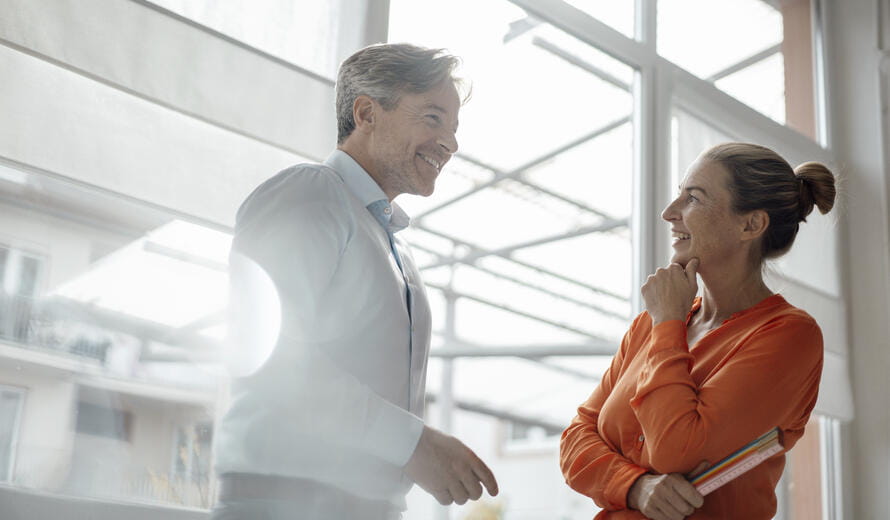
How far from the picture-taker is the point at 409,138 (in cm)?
169

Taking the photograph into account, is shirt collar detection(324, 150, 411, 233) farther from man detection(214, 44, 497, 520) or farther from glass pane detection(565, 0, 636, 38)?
glass pane detection(565, 0, 636, 38)

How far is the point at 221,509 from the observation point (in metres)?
1.38

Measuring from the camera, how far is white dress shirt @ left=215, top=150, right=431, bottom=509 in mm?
1361

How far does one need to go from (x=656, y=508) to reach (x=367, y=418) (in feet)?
1.93

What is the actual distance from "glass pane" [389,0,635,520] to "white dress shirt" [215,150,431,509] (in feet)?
1.06

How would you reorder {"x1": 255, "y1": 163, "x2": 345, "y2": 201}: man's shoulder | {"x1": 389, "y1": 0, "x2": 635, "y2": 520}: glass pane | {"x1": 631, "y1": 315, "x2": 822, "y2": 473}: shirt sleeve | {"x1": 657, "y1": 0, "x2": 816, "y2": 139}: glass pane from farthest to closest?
{"x1": 657, "y1": 0, "x2": 816, "y2": 139}: glass pane, {"x1": 389, "y1": 0, "x2": 635, "y2": 520}: glass pane, {"x1": 631, "y1": 315, "x2": 822, "y2": 473}: shirt sleeve, {"x1": 255, "y1": 163, "x2": 345, "y2": 201}: man's shoulder

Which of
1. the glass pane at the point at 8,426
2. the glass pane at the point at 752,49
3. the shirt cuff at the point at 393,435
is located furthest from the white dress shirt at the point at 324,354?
the glass pane at the point at 752,49

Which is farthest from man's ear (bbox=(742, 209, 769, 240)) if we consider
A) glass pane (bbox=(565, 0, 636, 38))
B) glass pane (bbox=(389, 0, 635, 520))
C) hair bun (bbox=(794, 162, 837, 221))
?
glass pane (bbox=(565, 0, 636, 38))

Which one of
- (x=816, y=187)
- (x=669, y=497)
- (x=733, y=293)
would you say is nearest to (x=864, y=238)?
(x=816, y=187)

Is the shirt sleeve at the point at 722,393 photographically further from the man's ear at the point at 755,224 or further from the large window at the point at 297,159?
the large window at the point at 297,159

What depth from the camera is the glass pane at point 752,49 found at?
13.1 ft

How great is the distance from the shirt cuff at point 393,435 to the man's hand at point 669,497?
19.3 inches

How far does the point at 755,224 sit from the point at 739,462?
576mm

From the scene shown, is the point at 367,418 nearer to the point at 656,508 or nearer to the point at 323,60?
the point at 656,508
